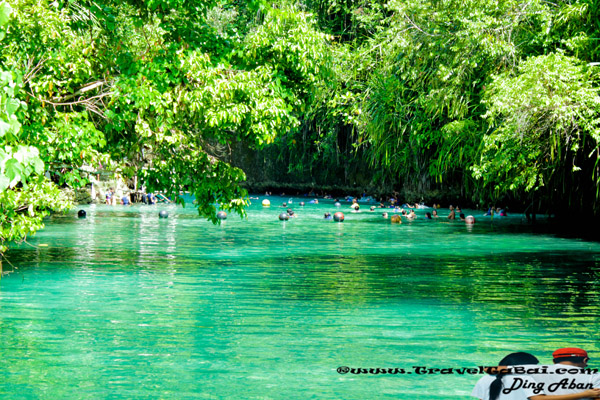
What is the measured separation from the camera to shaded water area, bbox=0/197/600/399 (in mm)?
9352

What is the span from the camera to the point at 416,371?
9.59m

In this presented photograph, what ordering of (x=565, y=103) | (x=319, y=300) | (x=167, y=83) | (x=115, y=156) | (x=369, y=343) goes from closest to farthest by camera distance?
(x=369, y=343) < (x=319, y=300) < (x=167, y=83) < (x=115, y=156) < (x=565, y=103)

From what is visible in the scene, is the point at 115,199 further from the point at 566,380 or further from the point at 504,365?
the point at 566,380

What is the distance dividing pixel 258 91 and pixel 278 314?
5019 millimetres

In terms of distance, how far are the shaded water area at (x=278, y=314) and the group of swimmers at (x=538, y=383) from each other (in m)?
3.55

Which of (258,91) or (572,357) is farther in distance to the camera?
(258,91)

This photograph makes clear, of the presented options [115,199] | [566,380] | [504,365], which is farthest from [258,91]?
[115,199]

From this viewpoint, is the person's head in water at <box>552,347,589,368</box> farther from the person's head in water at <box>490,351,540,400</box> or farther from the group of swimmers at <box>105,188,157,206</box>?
the group of swimmers at <box>105,188,157,206</box>

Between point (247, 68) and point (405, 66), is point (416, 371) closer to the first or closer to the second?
point (247, 68)

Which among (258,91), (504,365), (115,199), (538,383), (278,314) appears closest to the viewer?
(538,383)

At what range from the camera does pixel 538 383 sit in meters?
5.23

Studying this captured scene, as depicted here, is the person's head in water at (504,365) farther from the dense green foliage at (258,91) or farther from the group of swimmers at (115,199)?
the group of swimmers at (115,199)

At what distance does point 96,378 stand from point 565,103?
1540 cm

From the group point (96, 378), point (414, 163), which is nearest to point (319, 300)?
point (96, 378)
